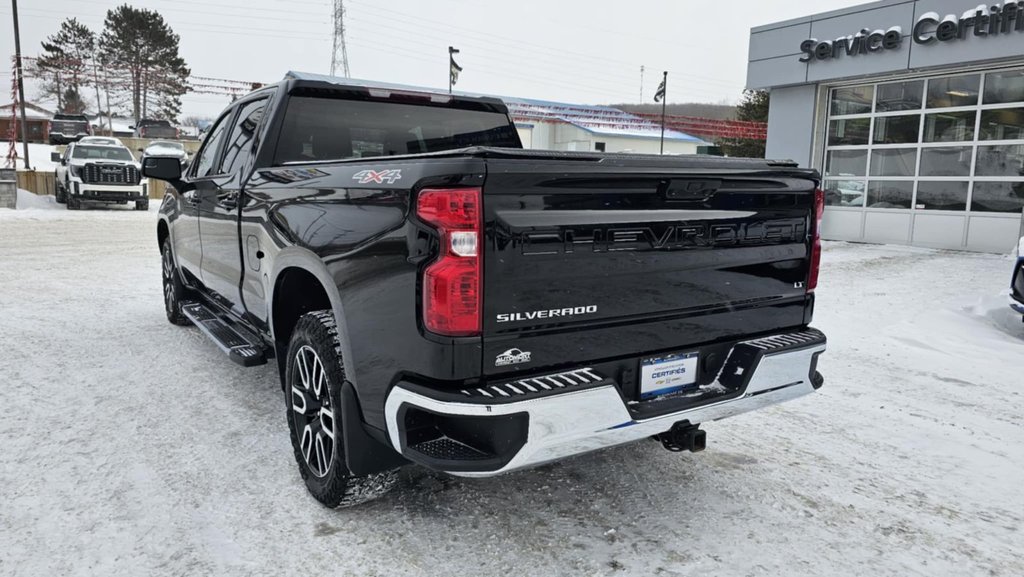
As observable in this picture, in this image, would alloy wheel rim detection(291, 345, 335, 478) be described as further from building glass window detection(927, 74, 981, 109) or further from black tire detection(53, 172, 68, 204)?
black tire detection(53, 172, 68, 204)

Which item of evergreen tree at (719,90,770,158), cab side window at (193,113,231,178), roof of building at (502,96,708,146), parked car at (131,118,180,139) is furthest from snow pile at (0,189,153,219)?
evergreen tree at (719,90,770,158)

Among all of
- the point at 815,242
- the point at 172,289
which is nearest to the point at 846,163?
the point at 815,242

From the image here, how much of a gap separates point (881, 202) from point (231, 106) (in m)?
13.7

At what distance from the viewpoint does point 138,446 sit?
371 cm

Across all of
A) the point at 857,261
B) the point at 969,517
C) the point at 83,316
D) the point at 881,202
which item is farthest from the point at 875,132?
the point at 83,316

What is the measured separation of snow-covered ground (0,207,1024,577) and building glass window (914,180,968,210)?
30.0 feet

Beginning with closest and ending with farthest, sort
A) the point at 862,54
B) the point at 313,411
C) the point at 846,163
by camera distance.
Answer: the point at 313,411 < the point at 862,54 < the point at 846,163

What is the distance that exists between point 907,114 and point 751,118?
28615mm

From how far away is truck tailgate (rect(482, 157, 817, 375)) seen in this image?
7.82 ft

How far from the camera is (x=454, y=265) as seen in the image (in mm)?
2303

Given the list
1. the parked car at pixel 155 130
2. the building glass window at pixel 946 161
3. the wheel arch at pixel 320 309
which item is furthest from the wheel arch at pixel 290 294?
the parked car at pixel 155 130

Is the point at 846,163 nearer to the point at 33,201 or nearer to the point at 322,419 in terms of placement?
the point at 322,419

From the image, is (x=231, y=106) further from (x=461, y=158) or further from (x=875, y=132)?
(x=875, y=132)

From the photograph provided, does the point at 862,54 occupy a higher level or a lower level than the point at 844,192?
higher
